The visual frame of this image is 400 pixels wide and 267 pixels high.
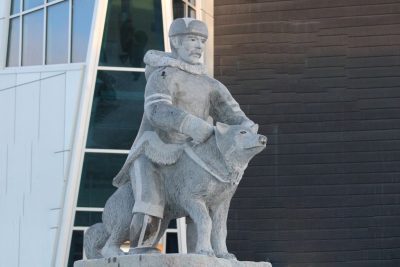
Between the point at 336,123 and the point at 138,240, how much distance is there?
1592 centimetres

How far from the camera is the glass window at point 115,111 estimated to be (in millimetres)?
23562

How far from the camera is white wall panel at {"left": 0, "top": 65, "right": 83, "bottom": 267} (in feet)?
78.6

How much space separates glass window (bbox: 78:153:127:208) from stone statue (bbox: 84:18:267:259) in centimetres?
1271

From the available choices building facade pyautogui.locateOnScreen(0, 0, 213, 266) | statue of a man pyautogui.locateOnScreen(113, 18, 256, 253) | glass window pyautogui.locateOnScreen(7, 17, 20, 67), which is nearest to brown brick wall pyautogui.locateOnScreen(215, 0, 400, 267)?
building facade pyautogui.locateOnScreen(0, 0, 213, 266)

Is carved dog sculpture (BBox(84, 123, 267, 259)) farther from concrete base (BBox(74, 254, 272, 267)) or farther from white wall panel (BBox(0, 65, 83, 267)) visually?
white wall panel (BBox(0, 65, 83, 267))

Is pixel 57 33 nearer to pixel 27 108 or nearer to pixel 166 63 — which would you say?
pixel 27 108

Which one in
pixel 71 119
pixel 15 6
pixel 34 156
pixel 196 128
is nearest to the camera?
pixel 196 128

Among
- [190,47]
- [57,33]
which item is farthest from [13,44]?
[190,47]

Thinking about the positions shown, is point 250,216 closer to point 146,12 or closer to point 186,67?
point 146,12

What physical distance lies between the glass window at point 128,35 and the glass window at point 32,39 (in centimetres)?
220

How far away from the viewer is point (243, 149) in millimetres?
9852

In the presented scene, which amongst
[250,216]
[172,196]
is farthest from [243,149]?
[250,216]

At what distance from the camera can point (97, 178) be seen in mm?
23469

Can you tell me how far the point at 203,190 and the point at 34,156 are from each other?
15029 mm
